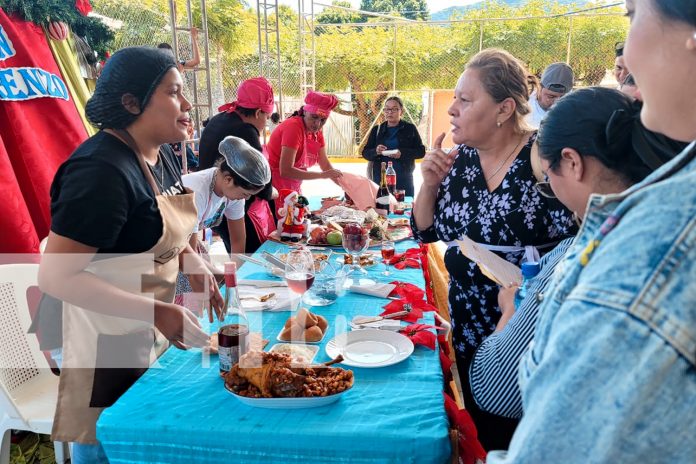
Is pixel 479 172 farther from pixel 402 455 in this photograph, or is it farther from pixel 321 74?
pixel 321 74

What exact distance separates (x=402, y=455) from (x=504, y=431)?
683 mm

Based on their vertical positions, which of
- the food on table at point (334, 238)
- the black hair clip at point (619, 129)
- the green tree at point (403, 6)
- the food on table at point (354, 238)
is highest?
the green tree at point (403, 6)

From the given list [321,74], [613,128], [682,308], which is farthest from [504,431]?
[321,74]

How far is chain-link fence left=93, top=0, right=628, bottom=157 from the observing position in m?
12.6

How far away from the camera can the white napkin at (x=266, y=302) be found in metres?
1.86

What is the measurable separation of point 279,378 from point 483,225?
1.04 meters

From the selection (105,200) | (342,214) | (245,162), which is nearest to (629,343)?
(105,200)

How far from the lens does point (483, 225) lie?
1881 millimetres

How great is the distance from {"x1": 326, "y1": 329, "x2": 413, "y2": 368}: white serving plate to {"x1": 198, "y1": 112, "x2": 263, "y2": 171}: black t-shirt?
2.25m

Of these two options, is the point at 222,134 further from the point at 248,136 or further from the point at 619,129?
the point at 619,129

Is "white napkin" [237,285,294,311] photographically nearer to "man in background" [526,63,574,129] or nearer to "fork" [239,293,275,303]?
"fork" [239,293,275,303]

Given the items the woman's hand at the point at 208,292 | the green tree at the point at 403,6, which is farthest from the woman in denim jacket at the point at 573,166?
the green tree at the point at 403,6

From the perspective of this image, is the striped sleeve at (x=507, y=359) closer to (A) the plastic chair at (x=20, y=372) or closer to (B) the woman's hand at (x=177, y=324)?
(B) the woman's hand at (x=177, y=324)

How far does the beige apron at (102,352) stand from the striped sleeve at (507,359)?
3.39 ft
